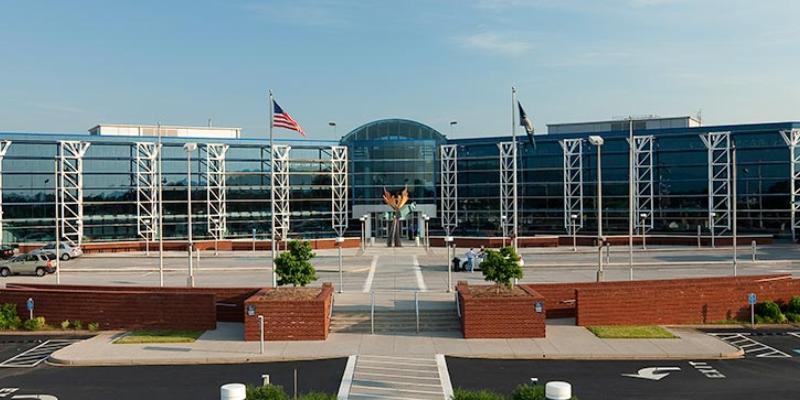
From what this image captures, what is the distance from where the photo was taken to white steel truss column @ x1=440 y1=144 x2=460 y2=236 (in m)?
73.7

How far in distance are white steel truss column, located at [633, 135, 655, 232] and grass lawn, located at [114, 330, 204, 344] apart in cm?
5178

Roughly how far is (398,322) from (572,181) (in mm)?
49603

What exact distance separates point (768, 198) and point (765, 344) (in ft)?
154

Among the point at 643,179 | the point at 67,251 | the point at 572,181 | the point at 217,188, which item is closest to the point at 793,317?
the point at 643,179

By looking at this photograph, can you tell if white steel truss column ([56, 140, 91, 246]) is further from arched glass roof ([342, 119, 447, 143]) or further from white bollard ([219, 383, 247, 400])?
white bollard ([219, 383, 247, 400])

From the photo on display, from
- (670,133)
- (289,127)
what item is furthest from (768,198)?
(289,127)

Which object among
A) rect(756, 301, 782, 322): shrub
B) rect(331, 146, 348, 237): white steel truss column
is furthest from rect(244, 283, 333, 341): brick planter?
rect(331, 146, 348, 237): white steel truss column

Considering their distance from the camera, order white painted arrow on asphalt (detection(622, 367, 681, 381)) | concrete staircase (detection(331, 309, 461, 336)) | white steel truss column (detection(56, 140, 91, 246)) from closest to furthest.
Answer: white painted arrow on asphalt (detection(622, 367, 681, 381)), concrete staircase (detection(331, 309, 461, 336)), white steel truss column (detection(56, 140, 91, 246))

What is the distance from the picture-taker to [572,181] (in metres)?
71.0

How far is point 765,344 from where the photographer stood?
23594 mm

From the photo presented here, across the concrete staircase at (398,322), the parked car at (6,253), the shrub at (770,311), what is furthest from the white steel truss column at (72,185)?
the shrub at (770,311)

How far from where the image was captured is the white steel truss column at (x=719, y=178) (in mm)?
63875

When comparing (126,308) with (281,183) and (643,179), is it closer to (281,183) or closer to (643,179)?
(281,183)

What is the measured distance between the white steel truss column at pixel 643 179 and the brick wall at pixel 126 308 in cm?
5102
